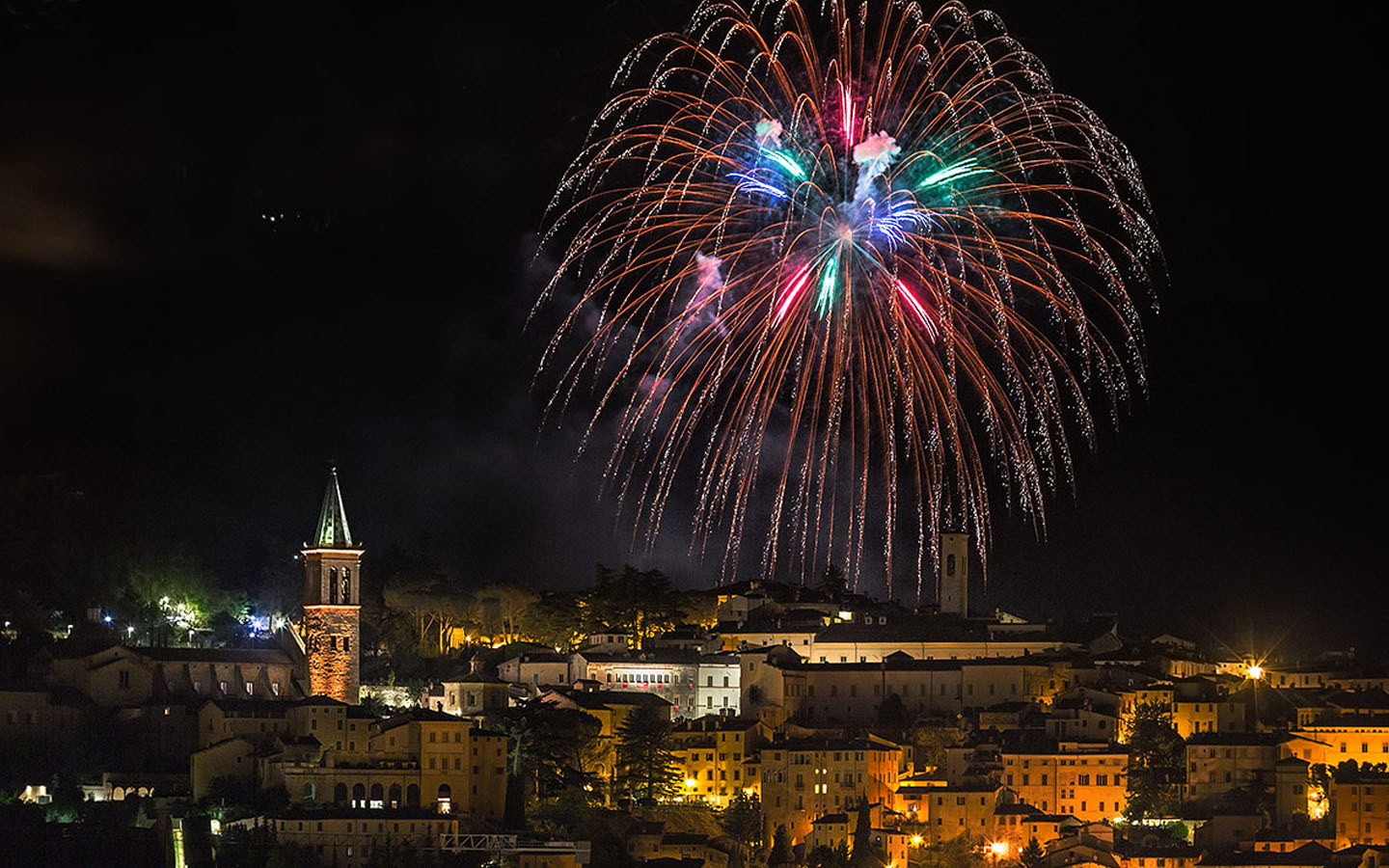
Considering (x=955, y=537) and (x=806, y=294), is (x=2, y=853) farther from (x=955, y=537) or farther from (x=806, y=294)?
(x=955, y=537)

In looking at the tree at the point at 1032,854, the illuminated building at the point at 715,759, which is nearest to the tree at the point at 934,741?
the illuminated building at the point at 715,759

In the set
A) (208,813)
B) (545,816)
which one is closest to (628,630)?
(545,816)

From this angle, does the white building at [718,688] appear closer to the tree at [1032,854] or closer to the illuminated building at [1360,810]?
the tree at [1032,854]

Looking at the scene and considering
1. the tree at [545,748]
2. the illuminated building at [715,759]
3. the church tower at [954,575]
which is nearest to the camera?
the tree at [545,748]

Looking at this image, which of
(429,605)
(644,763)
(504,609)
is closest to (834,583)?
(504,609)

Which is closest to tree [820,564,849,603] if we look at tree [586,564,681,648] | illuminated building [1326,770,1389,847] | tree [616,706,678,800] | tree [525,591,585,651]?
tree [586,564,681,648]

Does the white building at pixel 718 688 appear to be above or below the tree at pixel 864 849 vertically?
above
